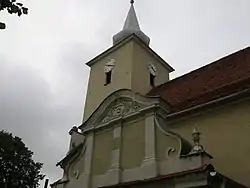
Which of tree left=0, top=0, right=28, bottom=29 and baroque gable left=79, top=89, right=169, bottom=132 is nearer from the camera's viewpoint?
tree left=0, top=0, right=28, bottom=29

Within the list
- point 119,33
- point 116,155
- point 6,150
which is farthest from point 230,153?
point 6,150

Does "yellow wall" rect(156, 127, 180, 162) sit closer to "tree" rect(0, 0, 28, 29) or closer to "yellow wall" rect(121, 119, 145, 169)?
"yellow wall" rect(121, 119, 145, 169)

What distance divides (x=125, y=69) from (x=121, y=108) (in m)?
4.80

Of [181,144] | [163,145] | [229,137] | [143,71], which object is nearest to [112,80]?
[143,71]

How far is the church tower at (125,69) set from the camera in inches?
754

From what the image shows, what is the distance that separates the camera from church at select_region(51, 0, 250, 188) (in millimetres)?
11250

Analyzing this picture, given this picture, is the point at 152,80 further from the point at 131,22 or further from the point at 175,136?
the point at 175,136

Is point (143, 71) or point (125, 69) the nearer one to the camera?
point (125, 69)

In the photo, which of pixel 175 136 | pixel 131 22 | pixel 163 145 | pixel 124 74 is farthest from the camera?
pixel 131 22

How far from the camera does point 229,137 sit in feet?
40.0

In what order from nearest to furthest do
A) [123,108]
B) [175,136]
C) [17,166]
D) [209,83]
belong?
[175,136] < [123,108] < [209,83] < [17,166]

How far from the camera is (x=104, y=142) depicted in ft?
49.1

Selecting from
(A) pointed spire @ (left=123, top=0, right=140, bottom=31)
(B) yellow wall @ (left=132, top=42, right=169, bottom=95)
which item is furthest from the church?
(A) pointed spire @ (left=123, top=0, right=140, bottom=31)

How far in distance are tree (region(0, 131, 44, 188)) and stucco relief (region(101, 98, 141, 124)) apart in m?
11.3
